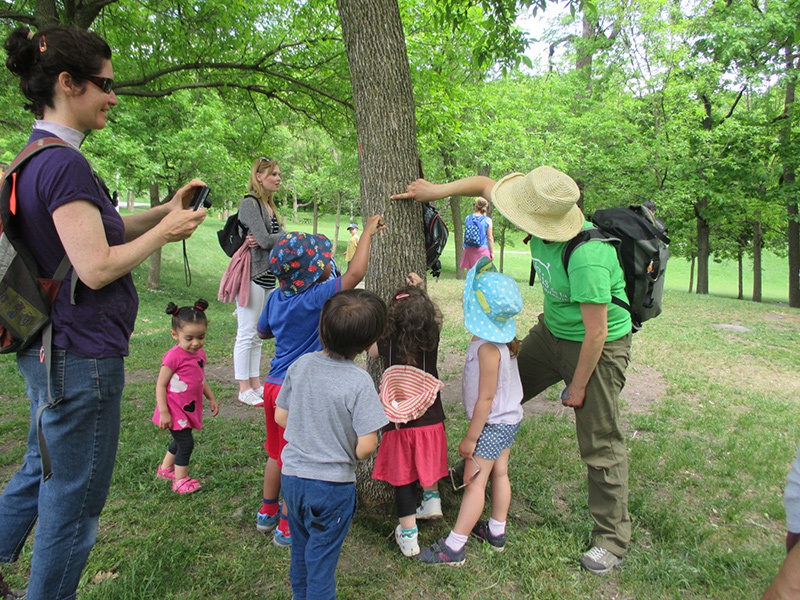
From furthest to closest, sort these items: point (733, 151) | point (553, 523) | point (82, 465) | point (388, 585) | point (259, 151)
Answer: point (733, 151) < point (259, 151) < point (553, 523) < point (388, 585) < point (82, 465)

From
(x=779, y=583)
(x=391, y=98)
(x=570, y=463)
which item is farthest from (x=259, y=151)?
(x=779, y=583)

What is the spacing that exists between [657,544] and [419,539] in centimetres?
136

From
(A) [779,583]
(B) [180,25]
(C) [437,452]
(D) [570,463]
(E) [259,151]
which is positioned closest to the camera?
(A) [779,583]

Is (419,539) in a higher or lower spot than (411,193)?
lower

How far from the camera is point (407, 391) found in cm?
274

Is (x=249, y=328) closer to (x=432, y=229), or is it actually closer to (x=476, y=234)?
(x=432, y=229)

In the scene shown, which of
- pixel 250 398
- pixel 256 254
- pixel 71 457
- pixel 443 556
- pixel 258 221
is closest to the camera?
pixel 71 457

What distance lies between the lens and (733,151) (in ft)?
53.8

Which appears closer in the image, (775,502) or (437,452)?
(437,452)

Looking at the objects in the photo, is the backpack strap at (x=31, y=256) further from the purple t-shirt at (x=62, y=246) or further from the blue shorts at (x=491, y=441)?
the blue shorts at (x=491, y=441)

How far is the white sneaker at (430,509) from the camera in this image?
2977 mm

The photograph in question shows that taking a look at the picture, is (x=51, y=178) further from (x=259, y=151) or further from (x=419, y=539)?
(x=259, y=151)

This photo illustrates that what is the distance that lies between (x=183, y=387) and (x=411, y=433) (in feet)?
4.95

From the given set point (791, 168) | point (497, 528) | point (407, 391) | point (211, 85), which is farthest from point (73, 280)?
point (791, 168)
